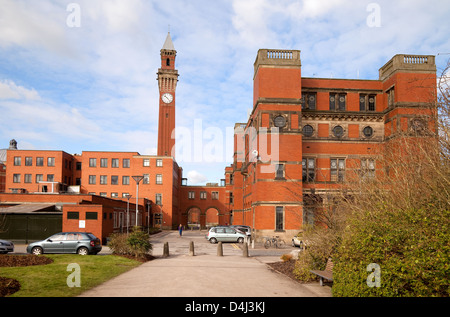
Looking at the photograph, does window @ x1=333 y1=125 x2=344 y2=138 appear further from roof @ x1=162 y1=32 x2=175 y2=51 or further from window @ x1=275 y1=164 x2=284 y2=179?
roof @ x1=162 y1=32 x2=175 y2=51

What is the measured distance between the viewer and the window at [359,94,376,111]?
4081cm

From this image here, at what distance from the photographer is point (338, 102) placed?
40.8 meters

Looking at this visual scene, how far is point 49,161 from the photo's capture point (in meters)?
70.2

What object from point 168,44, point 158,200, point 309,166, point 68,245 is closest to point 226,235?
point 309,166

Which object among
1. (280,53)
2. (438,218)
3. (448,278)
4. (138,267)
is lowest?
(138,267)

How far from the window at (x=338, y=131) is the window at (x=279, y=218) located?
1031 cm

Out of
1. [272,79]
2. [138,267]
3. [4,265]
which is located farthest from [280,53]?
[4,265]

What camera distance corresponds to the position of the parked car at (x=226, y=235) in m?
35.4

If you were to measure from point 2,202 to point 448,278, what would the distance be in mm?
44423

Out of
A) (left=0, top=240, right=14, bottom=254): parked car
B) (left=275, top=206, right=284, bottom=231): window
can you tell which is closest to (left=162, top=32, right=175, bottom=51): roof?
(left=275, top=206, right=284, bottom=231): window

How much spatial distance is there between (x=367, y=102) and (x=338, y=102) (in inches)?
122

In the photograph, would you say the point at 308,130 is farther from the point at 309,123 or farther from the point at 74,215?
the point at 74,215
